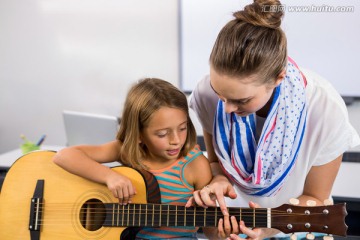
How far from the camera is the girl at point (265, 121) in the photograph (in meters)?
0.95

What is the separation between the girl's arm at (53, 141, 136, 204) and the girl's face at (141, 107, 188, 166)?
0.43ft

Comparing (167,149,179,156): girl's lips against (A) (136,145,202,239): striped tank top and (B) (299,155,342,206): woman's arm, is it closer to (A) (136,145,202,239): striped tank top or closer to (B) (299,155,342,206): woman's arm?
(A) (136,145,202,239): striped tank top

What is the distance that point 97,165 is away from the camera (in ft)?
3.82

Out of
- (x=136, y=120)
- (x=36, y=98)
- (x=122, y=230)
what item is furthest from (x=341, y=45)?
(x=36, y=98)

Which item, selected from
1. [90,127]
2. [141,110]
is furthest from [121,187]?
[90,127]

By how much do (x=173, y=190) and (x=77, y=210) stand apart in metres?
0.27

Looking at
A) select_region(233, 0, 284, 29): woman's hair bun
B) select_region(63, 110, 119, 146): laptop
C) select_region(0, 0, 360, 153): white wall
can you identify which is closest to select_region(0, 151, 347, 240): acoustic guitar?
select_region(233, 0, 284, 29): woman's hair bun

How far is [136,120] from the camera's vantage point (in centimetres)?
118

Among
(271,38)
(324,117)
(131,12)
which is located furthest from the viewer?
(131,12)

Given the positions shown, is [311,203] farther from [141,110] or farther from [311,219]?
[141,110]

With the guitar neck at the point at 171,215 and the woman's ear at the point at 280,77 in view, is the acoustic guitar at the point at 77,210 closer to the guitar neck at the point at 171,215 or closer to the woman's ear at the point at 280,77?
the guitar neck at the point at 171,215

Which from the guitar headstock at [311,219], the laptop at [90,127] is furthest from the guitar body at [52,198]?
the laptop at [90,127]

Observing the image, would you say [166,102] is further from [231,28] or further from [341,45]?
[341,45]

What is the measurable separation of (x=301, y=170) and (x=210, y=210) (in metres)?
0.29
